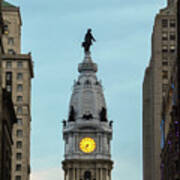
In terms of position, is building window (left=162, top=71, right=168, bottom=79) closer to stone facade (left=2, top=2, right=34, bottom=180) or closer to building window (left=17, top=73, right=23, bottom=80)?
stone facade (left=2, top=2, right=34, bottom=180)

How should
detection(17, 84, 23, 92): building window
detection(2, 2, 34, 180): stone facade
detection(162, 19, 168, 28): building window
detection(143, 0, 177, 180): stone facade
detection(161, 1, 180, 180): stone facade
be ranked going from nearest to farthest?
detection(161, 1, 180, 180): stone facade
detection(2, 2, 34, 180): stone facade
detection(17, 84, 23, 92): building window
detection(143, 0, 177, 180): stone facade
detection(162, 19, 168, 28): building window

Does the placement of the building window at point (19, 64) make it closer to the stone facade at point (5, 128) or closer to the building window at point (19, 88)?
the building window at point (19, 88)

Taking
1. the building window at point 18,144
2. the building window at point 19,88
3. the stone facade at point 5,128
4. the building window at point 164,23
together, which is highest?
the building window at point 164,23

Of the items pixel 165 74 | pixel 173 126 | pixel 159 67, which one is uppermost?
pixel 159 67

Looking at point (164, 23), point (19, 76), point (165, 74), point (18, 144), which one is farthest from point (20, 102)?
point (164, 23)

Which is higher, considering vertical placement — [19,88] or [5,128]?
[19,88]

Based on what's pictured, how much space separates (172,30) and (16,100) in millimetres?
37091

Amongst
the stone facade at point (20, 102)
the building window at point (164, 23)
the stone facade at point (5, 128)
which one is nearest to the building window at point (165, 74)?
the building window at point (164, 23)

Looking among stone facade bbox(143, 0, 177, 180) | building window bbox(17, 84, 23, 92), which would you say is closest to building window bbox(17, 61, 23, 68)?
building window bbox(17, 84, 23, 92)

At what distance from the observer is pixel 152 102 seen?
631 feet

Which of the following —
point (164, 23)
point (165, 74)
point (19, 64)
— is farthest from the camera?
point (164, 23)

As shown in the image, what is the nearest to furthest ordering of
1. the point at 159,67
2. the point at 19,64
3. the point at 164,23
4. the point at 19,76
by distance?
1. the point at 19,76
2. the point at 19,64
3. the point at 159,67
4. the point at 164,23

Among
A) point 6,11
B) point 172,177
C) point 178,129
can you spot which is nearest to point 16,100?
point 6,11

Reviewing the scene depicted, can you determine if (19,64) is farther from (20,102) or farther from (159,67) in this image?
(159,67)
